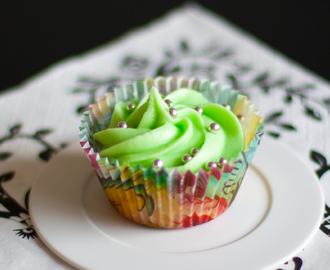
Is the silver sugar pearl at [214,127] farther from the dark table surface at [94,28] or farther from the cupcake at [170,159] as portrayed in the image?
the dark table surface at [94,28]

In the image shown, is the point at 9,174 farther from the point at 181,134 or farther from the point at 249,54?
the point at 249,54

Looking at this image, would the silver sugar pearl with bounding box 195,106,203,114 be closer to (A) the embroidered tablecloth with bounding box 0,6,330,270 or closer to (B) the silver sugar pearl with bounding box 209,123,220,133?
(B) the silver sugar pearl with bounding box 209,123,220,133

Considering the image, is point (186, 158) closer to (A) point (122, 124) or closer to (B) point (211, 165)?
(B) point (211, 165)

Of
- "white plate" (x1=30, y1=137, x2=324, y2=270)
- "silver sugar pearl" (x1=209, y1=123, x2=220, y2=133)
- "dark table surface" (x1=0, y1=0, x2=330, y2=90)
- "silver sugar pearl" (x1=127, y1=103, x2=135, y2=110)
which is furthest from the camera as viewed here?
"dark table surface" (x1=0, y1=0, x2=330, y2=90)

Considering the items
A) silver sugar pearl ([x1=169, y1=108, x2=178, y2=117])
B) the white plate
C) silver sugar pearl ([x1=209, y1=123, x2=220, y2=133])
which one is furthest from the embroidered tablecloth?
silver sugar pearl ([x1=169, y1=108, x2=178, y2=117])

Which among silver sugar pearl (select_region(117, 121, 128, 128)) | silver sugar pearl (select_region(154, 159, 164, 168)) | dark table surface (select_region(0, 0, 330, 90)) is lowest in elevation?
dark table surface (select_region(0, 0, 330, 90))

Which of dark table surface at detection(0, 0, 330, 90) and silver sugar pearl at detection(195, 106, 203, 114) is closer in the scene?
silver sugar pearl at detection(195, 106, 203, 114)

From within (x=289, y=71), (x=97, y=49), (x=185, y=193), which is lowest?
(x=289, y=71)

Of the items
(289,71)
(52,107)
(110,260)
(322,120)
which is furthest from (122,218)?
(289,71)
